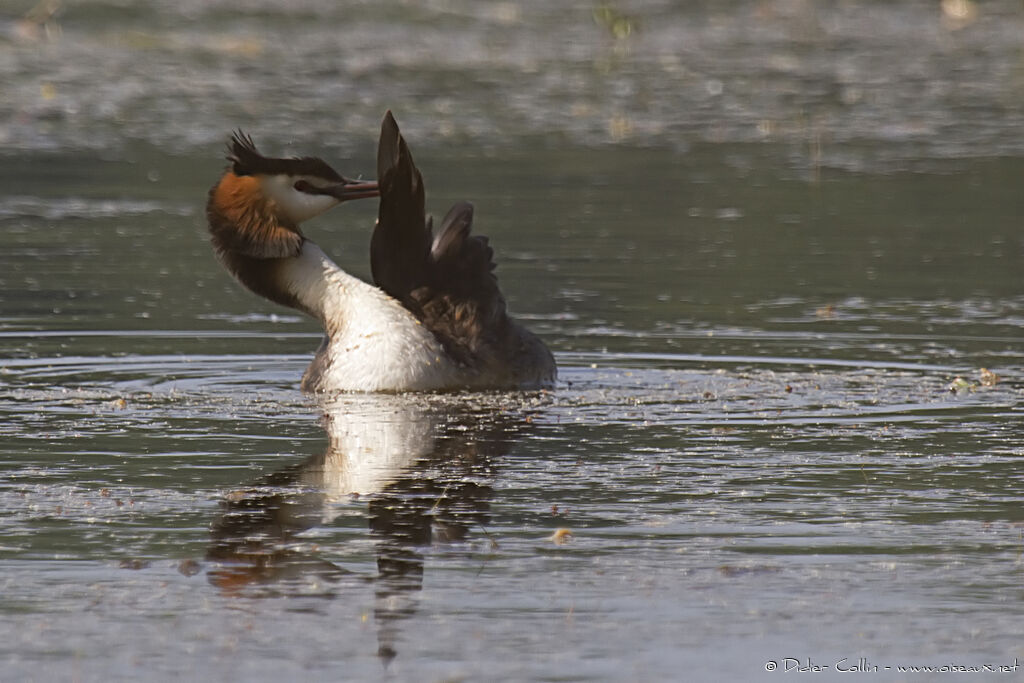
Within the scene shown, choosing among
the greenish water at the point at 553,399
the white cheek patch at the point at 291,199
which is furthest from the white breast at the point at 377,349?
the white cheek patch at the point at 291,199

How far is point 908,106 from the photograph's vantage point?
21734mm

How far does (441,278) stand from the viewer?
988 centimetres

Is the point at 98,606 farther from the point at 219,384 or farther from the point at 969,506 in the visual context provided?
the point at 219,384

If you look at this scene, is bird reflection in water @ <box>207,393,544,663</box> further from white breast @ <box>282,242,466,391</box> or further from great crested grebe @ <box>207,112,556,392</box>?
great crested grebe @ <box>207,112,556,392</box>

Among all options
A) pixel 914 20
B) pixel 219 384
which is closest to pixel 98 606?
pixel 219 384

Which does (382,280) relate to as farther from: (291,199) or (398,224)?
(291,199)

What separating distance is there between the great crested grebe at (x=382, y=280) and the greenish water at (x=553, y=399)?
0.23 meters

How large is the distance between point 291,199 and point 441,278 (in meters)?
0.82

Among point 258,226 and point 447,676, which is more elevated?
point 258,226

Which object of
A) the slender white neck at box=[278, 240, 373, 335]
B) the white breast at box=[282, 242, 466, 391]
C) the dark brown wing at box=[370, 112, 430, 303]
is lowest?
the white breast at box=[282, 242, 466, 391]

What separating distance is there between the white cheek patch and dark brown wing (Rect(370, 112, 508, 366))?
1.04ft

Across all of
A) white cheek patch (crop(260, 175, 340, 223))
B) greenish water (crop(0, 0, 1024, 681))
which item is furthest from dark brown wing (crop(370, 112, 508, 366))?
greenish water (crop(0, 0, 1024, 681))

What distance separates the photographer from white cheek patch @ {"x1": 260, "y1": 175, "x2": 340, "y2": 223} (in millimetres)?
9766

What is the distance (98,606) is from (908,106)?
17218 mm
